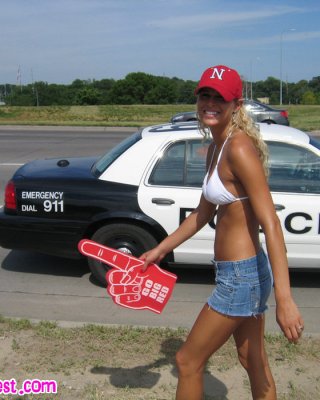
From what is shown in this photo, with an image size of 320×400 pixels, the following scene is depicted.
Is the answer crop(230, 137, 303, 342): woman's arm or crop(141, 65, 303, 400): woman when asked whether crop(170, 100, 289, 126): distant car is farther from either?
crop(230, 137, 303, 342): woman's arm

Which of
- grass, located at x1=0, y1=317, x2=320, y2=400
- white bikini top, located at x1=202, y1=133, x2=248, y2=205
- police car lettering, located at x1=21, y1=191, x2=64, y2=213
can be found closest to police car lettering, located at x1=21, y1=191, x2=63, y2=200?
police car lettering, located at x1=21, y1=191, x2=64, y2=213

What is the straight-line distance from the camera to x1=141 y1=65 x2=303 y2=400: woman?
2262 mm

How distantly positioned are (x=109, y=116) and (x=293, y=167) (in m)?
27.9

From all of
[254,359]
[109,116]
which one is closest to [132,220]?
[254,359]

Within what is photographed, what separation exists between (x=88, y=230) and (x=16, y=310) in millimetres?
925

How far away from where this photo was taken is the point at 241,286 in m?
2.42

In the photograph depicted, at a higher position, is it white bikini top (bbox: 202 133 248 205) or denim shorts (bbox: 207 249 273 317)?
white bikini top (bbox: 202 133 248 205)

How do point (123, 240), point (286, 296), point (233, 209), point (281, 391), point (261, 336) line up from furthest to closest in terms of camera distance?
1. point (123, 240)
2. point (281, 391)
3. point (261, 336)
4. point (233, 209)
5. point (286, 296)

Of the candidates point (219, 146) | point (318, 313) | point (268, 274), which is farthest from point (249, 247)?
point (318, 313)

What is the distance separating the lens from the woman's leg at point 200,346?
96.7 inches

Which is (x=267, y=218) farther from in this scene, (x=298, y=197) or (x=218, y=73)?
(x=298, y=197)

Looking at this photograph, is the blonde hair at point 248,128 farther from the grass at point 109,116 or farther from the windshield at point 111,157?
the grass at point 109,116

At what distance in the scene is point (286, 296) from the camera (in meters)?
2.17

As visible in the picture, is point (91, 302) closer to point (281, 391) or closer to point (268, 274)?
point (281, 391)
